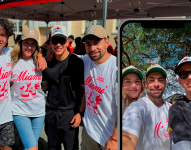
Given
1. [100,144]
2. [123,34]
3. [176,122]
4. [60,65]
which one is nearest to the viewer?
[176,122]

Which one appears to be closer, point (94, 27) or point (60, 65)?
point (94, 27)

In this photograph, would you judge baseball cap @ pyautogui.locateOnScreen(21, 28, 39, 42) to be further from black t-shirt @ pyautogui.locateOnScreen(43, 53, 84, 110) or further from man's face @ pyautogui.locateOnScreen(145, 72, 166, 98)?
man's face @ pyautogui.locateOnScreen(145, 72, 166, 98)

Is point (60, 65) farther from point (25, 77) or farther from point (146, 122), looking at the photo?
point (146, 122)

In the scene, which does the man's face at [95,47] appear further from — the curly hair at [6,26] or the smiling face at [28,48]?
the curly hair at [6,26]

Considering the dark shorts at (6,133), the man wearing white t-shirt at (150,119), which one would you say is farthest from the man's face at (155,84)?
the dark shorts at (6,133)

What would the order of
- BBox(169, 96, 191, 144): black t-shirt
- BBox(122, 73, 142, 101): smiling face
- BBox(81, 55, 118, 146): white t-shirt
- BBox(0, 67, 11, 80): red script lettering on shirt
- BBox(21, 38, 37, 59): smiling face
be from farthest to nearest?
1. BBox(21, 38, 37, 59): smiling face
2. BBox(0, 67, 11, 80): red script lettering on shirt
3. BBox(81, 55, 118, 146): white t-shirt
4. BBox(122, 73, 142, 101): smiling face
5. BBox(169, 96, 191, 144): black t-shirt

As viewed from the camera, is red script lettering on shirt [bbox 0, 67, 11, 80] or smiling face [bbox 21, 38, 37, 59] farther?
smiling face [bbox 21, 38, 37, 59]

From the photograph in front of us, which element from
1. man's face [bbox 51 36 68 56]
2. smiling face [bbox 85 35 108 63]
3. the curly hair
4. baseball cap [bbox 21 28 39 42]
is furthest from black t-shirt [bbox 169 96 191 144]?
the curly hair

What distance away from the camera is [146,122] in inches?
35.2

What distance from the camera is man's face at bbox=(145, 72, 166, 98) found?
90 centimetres

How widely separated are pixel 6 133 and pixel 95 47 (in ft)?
4.51

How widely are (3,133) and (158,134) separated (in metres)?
1.88

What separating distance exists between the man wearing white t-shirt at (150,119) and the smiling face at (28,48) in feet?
5.28

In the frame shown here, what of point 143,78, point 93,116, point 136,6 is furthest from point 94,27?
point 136,6
